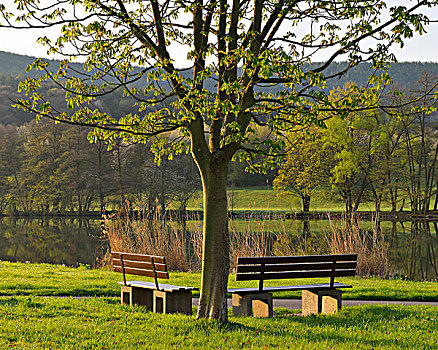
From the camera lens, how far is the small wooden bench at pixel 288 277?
750 centimetres

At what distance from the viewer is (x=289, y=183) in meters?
45.1

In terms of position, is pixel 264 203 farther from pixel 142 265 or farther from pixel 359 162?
pixel 142 265

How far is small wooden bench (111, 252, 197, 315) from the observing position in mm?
7375

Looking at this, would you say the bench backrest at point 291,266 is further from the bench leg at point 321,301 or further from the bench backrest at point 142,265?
the bench backrest at point 142,265

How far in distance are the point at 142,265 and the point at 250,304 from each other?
5.64 feet

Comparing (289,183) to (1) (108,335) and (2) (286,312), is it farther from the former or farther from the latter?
(1) (108,335)

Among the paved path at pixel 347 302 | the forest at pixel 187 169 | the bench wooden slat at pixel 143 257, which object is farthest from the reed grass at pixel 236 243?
the forest at pixel 187 169

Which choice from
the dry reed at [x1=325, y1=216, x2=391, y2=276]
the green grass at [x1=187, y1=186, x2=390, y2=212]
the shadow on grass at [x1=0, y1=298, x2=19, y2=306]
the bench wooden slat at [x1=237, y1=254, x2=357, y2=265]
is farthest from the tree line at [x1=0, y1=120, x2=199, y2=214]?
the bench wooden slat at [x1=237, y1=254, x2=357, y2=265]

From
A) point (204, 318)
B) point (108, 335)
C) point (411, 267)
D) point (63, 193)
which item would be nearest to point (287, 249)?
point (411, 267)

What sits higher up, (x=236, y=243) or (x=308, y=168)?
(x=308, y=168)

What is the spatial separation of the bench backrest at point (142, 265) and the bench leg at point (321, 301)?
220 centimetres

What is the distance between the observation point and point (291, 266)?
780 cm

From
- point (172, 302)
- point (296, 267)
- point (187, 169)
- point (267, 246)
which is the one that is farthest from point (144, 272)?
point (187, 169)

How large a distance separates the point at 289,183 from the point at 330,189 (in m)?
3.58
